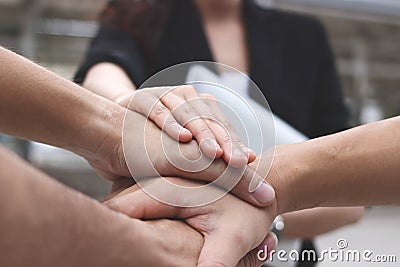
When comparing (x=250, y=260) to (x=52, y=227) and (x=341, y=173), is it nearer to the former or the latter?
(x=341, y=173)

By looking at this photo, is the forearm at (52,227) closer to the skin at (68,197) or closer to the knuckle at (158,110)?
the skin at (68,197)

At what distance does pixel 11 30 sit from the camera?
171 inches

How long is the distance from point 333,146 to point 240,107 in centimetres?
11

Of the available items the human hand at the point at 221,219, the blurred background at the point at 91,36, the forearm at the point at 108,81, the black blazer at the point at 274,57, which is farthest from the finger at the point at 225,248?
the blurred background at the point at 91,36

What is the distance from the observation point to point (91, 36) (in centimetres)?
261

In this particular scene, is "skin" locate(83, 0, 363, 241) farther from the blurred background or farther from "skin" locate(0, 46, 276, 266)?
the blurred background

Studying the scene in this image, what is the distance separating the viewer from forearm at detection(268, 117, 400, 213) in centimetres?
68

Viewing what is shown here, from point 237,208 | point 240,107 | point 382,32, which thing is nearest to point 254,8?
point 240,107

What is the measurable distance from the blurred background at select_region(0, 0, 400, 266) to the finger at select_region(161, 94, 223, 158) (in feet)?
4.38

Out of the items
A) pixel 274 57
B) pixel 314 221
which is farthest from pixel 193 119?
pixel 274 57

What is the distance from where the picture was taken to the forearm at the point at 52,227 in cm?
40

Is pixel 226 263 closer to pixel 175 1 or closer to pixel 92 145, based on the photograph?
pixel 92 145

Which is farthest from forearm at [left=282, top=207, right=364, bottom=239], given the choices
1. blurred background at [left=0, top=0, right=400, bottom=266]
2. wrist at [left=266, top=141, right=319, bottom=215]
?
blurred background at [left=0, top=0, right=400, bottom=266]

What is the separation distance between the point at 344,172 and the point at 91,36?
2072 millimetres
